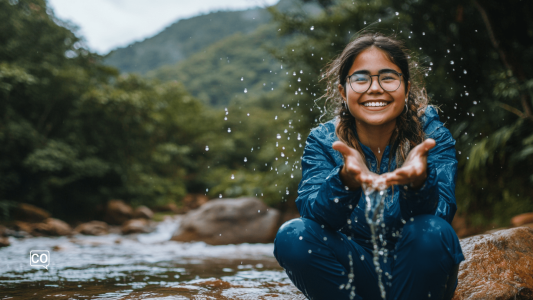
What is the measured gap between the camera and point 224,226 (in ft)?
28.0

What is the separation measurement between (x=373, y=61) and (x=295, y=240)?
92 cm

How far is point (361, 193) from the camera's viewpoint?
1.53 m

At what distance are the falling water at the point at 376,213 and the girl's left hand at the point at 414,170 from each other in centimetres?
5

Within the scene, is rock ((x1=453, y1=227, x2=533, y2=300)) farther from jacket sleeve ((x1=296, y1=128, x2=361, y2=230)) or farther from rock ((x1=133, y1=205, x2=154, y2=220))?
rock ((x1=133, y1=205, x2=154, y2=220))

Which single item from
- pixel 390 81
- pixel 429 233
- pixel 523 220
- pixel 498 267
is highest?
pixel 390 81

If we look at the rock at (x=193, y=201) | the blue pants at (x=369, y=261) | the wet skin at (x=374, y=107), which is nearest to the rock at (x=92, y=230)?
the rock at (x=193, y=201)

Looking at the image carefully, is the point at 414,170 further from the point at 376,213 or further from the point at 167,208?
the point at 167,208

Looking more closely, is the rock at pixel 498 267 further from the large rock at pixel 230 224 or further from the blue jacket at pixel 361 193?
the large rock at pixel 230 224

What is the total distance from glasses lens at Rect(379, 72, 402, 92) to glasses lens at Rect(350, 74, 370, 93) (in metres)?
0.06

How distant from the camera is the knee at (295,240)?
5.10 feet

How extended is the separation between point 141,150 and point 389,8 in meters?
11.9

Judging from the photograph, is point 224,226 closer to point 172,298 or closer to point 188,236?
point 188,236

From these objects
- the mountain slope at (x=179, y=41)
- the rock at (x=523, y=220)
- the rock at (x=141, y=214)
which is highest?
the mountain slope at (x=179, y=41)

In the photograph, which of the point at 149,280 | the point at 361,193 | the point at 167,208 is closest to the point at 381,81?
the point at 361,193
